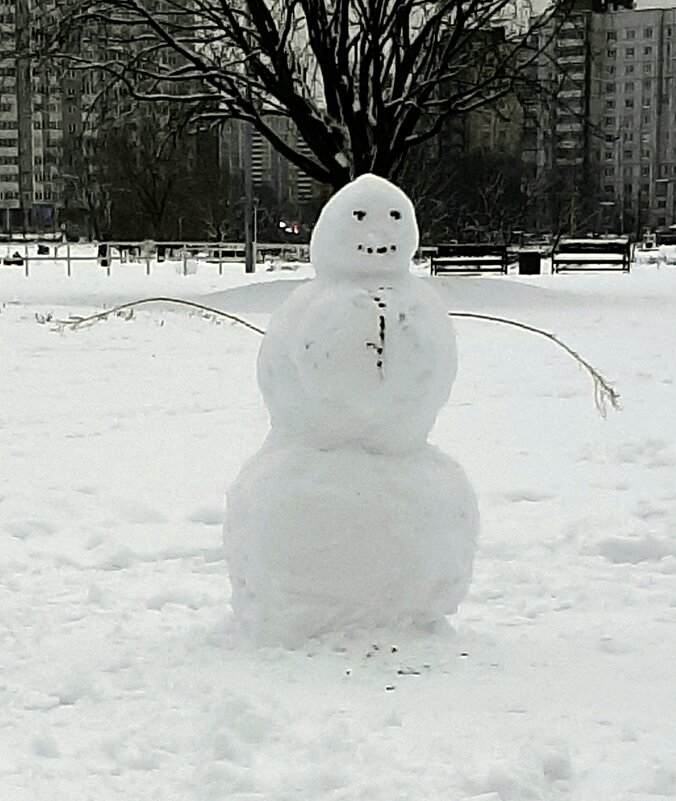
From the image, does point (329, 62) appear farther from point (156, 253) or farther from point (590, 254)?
point (156, 253)

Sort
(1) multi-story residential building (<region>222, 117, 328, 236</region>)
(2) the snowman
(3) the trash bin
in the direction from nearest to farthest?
(2) the snowman → (3) the trash bin → (1) multi-story residential building (<region>222, 117, 328, 236</region>)

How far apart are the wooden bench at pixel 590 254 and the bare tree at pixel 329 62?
A: 463 inches

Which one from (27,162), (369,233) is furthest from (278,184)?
(369,233)

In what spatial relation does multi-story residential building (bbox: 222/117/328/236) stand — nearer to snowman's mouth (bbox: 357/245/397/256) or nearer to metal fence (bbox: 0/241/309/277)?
metal fence (bbox: 0/241/309/277)

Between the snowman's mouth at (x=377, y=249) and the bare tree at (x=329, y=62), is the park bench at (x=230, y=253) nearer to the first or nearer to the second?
the bare tree at (x=329, y=62)

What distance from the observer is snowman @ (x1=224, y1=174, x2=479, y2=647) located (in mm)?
4293

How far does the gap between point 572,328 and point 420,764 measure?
47.8 ft

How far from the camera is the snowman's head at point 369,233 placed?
4414 mm

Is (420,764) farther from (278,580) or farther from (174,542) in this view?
(174,542)

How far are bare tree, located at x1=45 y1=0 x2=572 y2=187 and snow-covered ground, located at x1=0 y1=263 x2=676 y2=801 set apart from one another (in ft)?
43.3

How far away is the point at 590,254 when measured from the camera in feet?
135

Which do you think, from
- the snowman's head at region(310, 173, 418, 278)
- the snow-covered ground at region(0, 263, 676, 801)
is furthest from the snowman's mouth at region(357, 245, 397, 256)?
the snow-covered ground at region(0, 263, 676, 801)

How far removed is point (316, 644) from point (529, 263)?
1243 inches

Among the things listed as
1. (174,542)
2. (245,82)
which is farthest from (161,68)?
(174,542)
